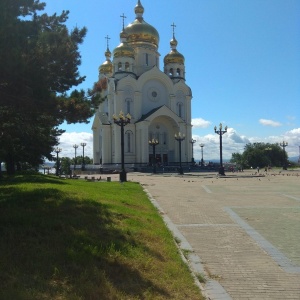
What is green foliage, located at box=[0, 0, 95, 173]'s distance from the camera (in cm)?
823

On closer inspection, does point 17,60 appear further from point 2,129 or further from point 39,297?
point 2,129

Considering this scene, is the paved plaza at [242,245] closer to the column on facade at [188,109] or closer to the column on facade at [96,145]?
the column on facade at [188,109]

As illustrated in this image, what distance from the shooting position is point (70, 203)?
398 inches

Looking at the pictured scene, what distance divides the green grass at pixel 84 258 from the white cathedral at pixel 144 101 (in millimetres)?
44914

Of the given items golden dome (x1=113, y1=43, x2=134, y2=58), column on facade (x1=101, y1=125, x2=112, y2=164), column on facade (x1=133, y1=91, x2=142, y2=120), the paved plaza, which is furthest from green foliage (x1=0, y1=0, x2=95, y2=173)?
golden dome (x1=113, y1=43, x2=134, y2=58)

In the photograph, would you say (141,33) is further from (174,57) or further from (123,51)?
(174,57)

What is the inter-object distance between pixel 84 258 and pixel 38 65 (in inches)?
230

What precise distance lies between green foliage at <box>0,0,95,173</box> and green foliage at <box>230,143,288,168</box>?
75017 mm

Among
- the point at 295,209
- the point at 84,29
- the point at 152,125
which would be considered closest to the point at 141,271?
the point at 84,29

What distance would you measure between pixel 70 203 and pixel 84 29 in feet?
17.1

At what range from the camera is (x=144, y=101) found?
192 ft

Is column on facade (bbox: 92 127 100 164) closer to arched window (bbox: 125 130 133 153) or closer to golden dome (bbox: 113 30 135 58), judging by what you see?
arched window (bbox: 125 130 133 153)

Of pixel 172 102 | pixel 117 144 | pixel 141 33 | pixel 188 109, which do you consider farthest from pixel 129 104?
pixel 141 33

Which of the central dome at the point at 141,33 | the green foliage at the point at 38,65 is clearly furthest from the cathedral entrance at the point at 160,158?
the green foliage at the point at 38,65
